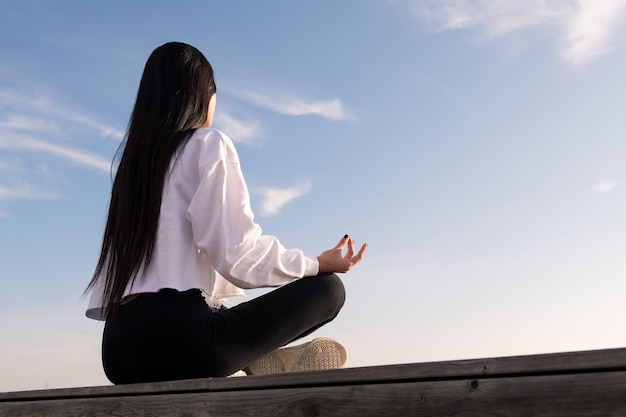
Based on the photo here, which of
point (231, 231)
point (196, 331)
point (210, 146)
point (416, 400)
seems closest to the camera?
point (416, 400)

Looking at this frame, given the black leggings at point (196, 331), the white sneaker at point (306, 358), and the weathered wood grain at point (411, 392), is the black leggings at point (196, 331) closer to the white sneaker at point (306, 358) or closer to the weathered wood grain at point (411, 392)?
the weathered wood grain at point (411, 392)

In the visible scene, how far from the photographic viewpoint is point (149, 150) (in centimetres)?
315

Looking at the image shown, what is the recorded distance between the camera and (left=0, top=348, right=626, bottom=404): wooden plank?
1.94 meters

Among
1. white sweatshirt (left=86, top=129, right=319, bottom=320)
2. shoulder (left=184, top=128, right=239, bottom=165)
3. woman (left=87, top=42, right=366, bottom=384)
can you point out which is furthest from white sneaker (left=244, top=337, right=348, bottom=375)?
shoulder (left=184, top=128, right=239, bottom=165)

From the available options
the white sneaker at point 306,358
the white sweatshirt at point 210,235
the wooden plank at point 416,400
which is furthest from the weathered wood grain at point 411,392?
the white sneaker at point 306,358

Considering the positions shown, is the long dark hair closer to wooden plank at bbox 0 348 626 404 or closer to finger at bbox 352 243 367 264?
wooden plank at bbox 0 348 626 404

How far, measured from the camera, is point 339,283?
10.6 ft

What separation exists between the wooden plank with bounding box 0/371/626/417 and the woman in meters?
0.23

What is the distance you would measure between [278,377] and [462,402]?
0.65 metres

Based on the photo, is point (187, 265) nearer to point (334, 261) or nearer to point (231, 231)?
point (231, 231)

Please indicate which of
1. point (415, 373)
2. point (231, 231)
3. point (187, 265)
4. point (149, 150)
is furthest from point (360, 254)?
point (415, 373)

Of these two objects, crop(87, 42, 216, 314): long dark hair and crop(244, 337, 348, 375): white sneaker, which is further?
crop(244, 337, 348, 375): white sneaker

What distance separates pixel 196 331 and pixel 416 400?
100 centimetres

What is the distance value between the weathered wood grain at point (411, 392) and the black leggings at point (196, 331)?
0.15m
